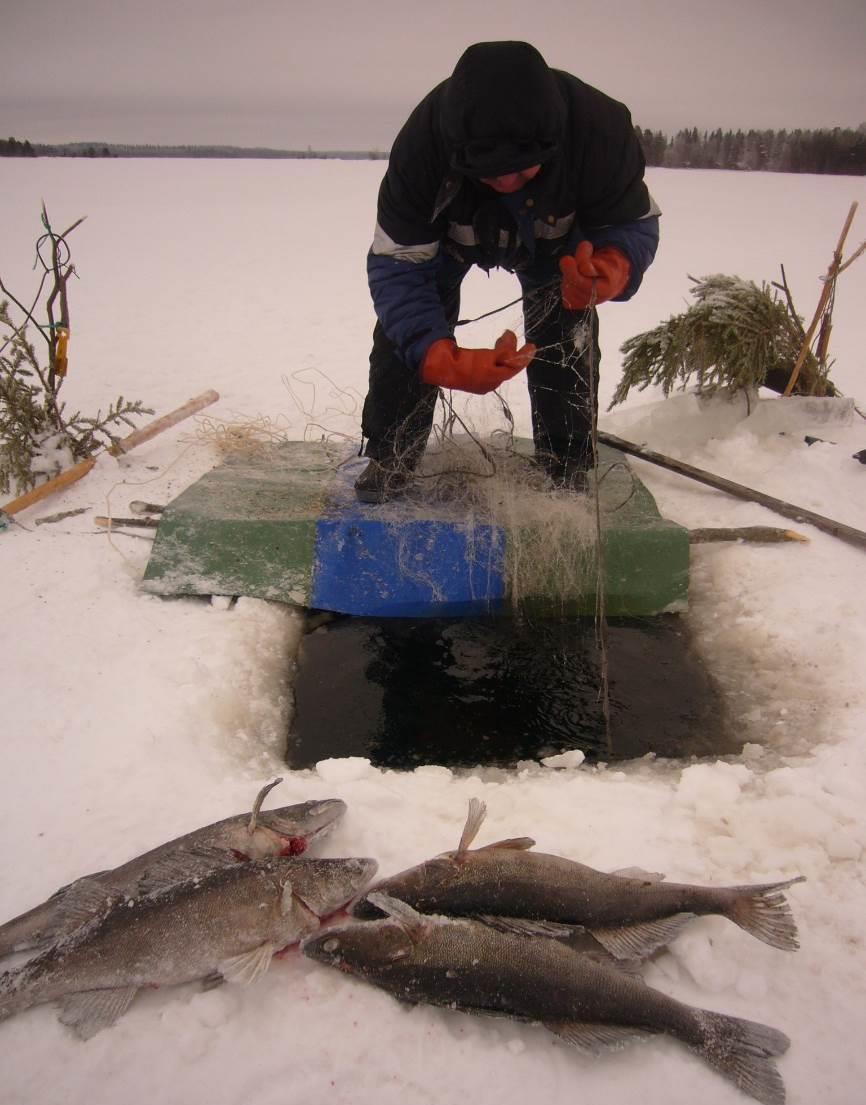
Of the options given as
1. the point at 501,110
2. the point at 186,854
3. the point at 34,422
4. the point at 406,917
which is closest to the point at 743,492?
the point at 501,110

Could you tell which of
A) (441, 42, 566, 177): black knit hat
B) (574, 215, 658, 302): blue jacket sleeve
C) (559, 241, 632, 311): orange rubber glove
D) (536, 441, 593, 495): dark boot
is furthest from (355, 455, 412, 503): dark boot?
(441, 42, 566, 177): black knit hat

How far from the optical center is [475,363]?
307 centimetres

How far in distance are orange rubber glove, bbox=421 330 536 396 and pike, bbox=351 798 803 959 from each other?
5.94 feet

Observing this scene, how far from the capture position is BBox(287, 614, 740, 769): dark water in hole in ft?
9.85

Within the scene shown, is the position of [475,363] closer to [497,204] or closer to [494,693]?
[497,204]

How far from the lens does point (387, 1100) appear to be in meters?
1.66

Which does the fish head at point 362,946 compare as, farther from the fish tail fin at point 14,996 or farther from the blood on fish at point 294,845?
the fish tail fin at point 14,996

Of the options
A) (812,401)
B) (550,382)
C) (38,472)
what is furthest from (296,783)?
(812,401)

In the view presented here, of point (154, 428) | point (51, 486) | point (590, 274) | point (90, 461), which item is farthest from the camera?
point (154, 428)

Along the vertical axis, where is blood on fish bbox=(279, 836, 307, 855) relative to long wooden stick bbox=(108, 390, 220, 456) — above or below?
below

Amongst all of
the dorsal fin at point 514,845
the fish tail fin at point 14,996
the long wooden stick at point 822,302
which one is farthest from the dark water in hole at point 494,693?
the long wooden stick at point 822,302

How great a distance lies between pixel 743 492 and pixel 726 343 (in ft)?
3.16

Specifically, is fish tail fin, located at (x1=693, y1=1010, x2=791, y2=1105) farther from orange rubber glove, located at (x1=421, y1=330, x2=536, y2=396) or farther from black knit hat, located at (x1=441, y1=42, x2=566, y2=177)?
black knit hat, located at (x1=441, y1=42, x2=566, y2=177)

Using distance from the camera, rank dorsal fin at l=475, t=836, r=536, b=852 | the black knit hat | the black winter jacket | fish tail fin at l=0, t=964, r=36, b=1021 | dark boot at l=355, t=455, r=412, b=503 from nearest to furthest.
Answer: fish tail fin at l=0, t=964, r=36, b=1021 < dorsal fin at l=475, t=836, r=536, b=852 < the black knit hat < the black winter jacket < dark boot at l=355, t=455, r=412, b=503
